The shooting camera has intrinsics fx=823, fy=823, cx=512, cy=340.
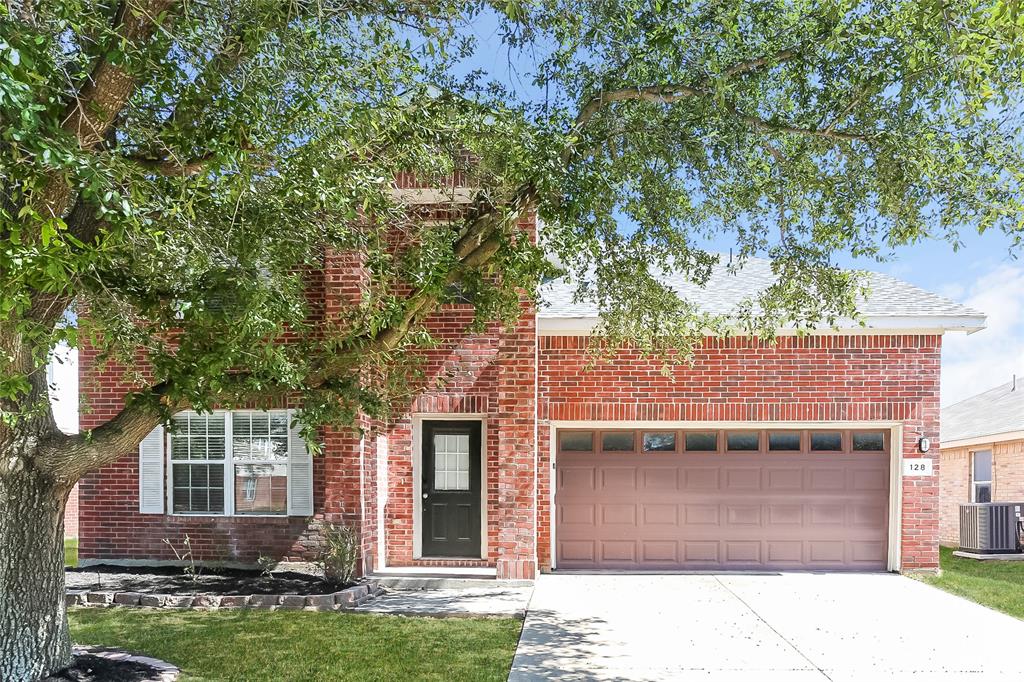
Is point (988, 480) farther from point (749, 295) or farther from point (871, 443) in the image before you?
point (749, 295)

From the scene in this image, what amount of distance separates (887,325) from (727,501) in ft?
11.4

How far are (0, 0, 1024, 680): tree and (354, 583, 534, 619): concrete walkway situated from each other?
119 inches

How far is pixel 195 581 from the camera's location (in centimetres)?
1076

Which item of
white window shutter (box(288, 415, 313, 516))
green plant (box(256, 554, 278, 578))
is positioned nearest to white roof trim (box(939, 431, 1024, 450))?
white window shutter (box(288, 415, 313, 516))

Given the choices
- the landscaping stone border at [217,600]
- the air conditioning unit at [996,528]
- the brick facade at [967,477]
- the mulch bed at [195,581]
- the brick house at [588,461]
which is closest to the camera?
the landscaping stone border at [217,600]

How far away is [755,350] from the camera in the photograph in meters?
12.2

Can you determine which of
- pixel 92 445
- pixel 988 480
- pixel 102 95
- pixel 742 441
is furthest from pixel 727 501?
pixel 102 95

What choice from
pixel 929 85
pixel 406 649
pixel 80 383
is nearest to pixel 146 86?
pixel 406 649

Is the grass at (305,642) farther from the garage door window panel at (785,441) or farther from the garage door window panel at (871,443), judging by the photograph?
the garage door window panel at (871,443)

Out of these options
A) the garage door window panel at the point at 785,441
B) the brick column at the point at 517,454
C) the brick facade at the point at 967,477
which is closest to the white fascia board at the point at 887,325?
the brick column at the point at 517,454

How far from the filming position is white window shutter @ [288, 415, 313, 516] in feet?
38.5

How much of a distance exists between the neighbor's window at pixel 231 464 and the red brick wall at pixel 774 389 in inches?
151

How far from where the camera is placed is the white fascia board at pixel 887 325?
38.8ft

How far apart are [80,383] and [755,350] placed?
1008 centimetres
